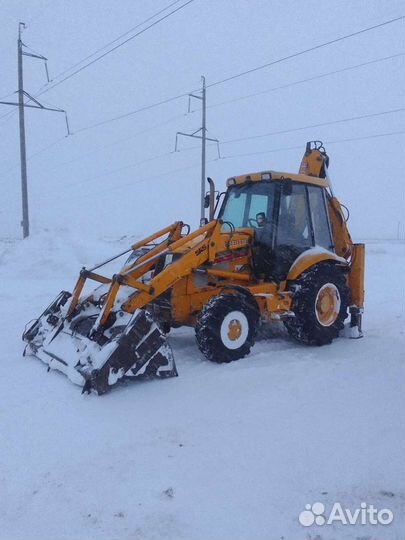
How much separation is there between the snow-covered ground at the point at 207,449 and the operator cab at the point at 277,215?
131cm

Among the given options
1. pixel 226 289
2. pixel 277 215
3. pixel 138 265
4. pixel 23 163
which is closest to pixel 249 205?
pixel 277 215

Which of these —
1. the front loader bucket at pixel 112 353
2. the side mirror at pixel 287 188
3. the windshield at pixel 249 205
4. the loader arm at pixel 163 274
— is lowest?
the front loader bucket at pixel 112 353

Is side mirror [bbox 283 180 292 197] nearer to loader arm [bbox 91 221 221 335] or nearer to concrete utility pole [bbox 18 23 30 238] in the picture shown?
loader arm [bbox 91 221 221 335]

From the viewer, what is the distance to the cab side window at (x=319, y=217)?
680 cm

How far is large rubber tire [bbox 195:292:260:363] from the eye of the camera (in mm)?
5328

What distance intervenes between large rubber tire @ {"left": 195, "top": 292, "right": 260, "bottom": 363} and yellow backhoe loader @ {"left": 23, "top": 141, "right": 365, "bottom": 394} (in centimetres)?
1

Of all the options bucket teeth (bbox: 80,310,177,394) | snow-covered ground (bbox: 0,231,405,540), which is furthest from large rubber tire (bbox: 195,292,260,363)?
bucket teeth (bbox: 80,310,177,394)

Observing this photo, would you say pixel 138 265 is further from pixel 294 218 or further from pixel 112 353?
pixel 294 218

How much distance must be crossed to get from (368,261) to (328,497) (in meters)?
14.2

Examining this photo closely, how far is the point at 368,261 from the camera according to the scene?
637 inches

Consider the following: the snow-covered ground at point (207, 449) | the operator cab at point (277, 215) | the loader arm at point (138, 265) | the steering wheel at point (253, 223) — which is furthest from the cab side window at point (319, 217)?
the loader arm at point (138, 265)

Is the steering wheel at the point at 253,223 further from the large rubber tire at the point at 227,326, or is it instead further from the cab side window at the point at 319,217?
the large rubber tire at the point at 227,326

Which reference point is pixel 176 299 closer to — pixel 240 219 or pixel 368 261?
pixel 240 219

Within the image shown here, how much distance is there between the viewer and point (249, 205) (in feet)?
21.8
